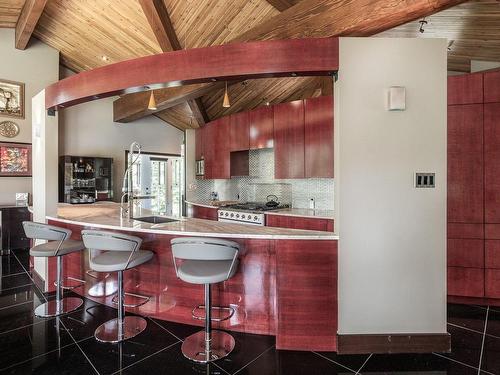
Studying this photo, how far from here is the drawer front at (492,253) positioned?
10.2ft

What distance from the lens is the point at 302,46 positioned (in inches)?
87.2

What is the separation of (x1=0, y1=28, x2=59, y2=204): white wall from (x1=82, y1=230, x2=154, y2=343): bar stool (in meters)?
4.47

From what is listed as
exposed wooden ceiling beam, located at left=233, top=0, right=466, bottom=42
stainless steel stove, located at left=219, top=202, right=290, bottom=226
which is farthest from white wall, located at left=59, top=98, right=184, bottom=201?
exposed wooden ceiling beam, located at left=233, top=0, right=466, bottom=42

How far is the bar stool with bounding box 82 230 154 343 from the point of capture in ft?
7.41

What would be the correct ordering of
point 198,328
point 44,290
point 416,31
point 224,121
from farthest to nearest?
1. point 224,121
2. point 416,31
3. point 44,290
4. point 198,328

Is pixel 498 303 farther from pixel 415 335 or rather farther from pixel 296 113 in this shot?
pixel 296 113

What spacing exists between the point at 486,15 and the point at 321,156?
2435 mm

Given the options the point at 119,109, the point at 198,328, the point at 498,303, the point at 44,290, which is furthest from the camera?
the point at 119,109

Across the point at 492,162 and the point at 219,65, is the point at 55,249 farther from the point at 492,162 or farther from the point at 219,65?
the point at 492,162

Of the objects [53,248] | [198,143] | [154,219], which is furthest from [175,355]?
[198,143]

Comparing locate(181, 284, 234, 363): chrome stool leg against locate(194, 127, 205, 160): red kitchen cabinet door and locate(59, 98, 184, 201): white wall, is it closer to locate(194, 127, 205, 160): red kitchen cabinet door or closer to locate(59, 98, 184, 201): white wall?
locate(194, 127, 205, 160): red kitchen cabinet door

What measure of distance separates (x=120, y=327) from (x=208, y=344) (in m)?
0.87

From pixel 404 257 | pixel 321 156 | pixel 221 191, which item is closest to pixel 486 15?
pixel 321 156

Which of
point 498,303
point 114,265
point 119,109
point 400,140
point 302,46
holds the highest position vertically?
point 119,109
